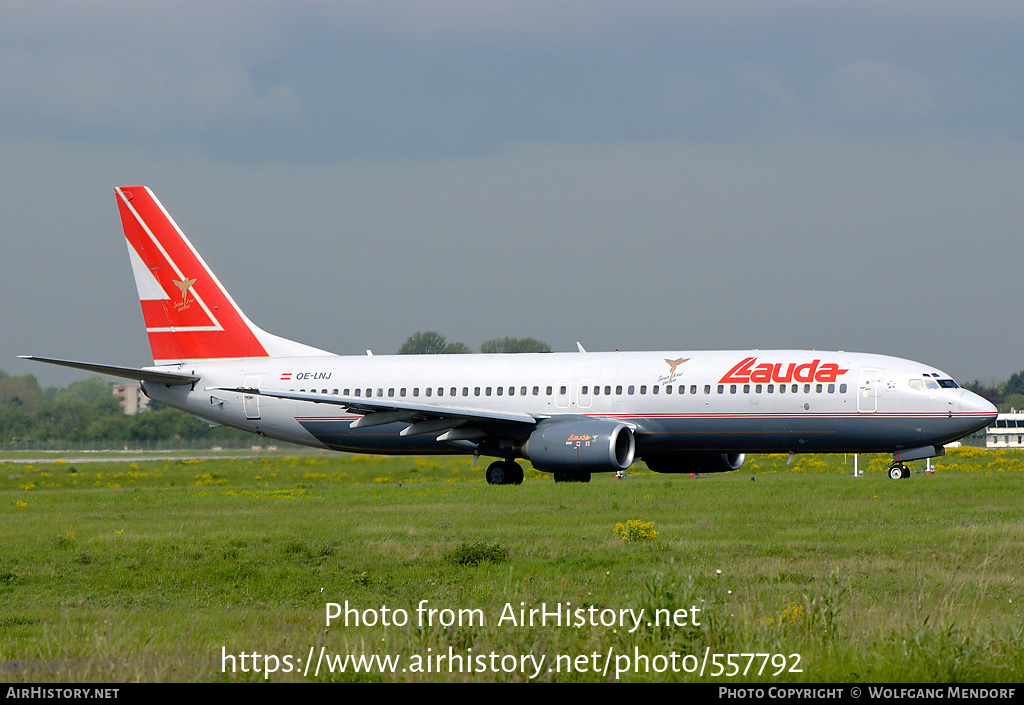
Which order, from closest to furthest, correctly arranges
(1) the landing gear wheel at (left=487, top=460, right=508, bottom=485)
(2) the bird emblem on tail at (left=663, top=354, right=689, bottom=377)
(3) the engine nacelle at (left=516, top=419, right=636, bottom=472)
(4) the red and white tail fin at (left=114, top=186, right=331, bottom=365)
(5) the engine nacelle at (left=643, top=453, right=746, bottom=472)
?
(3) the engine nacelle at (left=516, top=419, right=636, bottom=472)
(2) the bird emblem on tail at (left=663, top=354, right=689, bottom=377)
(1) the landing gear wheel at (left=487, top=460, right=508, bottom=485)
(5) the engine nacelle at (left=643, top=453, right=746, bottom=472)
(4) the red and white tail fin at (left=114, top=186, right=331, bottom=365)

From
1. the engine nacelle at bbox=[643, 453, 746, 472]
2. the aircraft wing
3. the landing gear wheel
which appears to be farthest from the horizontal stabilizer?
the engine nacelle at bbox=[643, 453, 746, 472]

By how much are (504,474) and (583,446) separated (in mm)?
3683

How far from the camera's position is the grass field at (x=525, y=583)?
898cm

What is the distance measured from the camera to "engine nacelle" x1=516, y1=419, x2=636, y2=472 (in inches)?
1251

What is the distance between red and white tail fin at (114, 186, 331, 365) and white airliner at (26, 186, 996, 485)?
0.16 feet

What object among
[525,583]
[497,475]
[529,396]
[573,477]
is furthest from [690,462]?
[525,583]

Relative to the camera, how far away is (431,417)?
3419cm

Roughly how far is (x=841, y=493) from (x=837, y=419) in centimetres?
559

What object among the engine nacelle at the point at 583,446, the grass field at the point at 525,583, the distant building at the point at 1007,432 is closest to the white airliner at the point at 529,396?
the engine nacelle at the point at 583,446

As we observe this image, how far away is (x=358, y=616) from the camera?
11648 mm

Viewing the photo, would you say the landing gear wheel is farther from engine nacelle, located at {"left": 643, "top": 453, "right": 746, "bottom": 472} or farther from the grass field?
the grass field

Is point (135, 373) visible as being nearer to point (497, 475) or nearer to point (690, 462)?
point (497, 475)

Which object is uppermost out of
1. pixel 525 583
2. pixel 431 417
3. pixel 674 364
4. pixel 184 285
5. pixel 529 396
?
pixel 184 285
